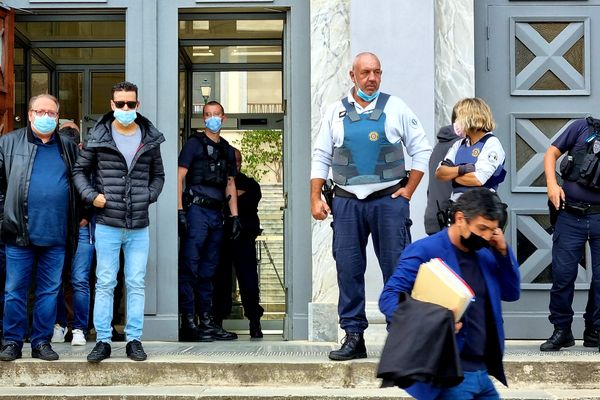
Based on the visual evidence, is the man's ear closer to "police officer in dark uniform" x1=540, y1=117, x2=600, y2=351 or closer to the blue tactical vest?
the blue tactical vest

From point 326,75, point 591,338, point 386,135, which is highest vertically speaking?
point 326,75

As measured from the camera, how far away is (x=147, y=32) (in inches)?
393

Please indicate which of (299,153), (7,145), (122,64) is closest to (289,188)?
(299,153)

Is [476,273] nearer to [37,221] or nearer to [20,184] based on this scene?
[37,221]

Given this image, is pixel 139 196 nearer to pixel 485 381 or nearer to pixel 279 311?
pixel 485 381

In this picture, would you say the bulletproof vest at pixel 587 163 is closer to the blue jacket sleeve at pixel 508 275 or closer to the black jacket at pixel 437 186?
the black jacket at pixel 437 186

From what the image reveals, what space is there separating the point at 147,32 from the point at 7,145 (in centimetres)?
204

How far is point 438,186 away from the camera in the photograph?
8.45 metres

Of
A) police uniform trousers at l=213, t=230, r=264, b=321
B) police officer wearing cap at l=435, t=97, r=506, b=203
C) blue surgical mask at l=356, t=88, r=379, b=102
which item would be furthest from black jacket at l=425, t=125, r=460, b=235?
police uniform trousers at l=213, t=230, r=264, b=321

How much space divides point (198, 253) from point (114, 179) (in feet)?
6.24

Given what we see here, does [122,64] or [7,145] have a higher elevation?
[122,64]

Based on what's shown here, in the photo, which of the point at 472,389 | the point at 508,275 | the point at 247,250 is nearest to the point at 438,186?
the point at 508,275

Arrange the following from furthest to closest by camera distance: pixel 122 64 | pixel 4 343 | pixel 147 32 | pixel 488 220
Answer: pixel 122 64, pixel 147 32, pixel 4 343, pixel 488 220

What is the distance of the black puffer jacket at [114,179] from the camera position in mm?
8414
